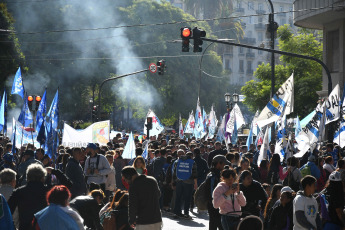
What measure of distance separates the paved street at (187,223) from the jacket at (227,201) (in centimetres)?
459

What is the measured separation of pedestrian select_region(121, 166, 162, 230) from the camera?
9266 millimetres

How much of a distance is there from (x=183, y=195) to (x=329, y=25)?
14.9m

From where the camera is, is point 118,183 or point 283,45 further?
point 283,45

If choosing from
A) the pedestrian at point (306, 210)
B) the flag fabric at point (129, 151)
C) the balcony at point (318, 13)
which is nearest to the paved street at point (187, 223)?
the flag fabric at point (129, 151)

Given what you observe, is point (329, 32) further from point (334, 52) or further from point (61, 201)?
point (61, 201)

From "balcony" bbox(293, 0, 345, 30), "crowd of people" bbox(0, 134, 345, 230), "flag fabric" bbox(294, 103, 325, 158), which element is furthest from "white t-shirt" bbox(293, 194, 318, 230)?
"balcony" bbox(293, 0, 345, 30)

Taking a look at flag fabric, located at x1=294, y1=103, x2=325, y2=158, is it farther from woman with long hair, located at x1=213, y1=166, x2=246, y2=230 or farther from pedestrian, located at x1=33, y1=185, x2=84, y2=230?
pedestrian, located at x1=33, y1=185, x2=84, y2=230

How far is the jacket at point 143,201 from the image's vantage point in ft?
30.4

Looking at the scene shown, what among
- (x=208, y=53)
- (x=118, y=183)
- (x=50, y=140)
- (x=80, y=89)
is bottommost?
(x=118, y=183)

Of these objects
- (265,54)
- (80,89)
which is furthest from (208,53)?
(265,54)

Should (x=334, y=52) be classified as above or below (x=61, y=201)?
above

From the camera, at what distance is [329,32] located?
2850 cm

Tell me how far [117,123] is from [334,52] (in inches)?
2060

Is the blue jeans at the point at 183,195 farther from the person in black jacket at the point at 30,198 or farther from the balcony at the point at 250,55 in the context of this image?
the balcony at the point at 250,55
